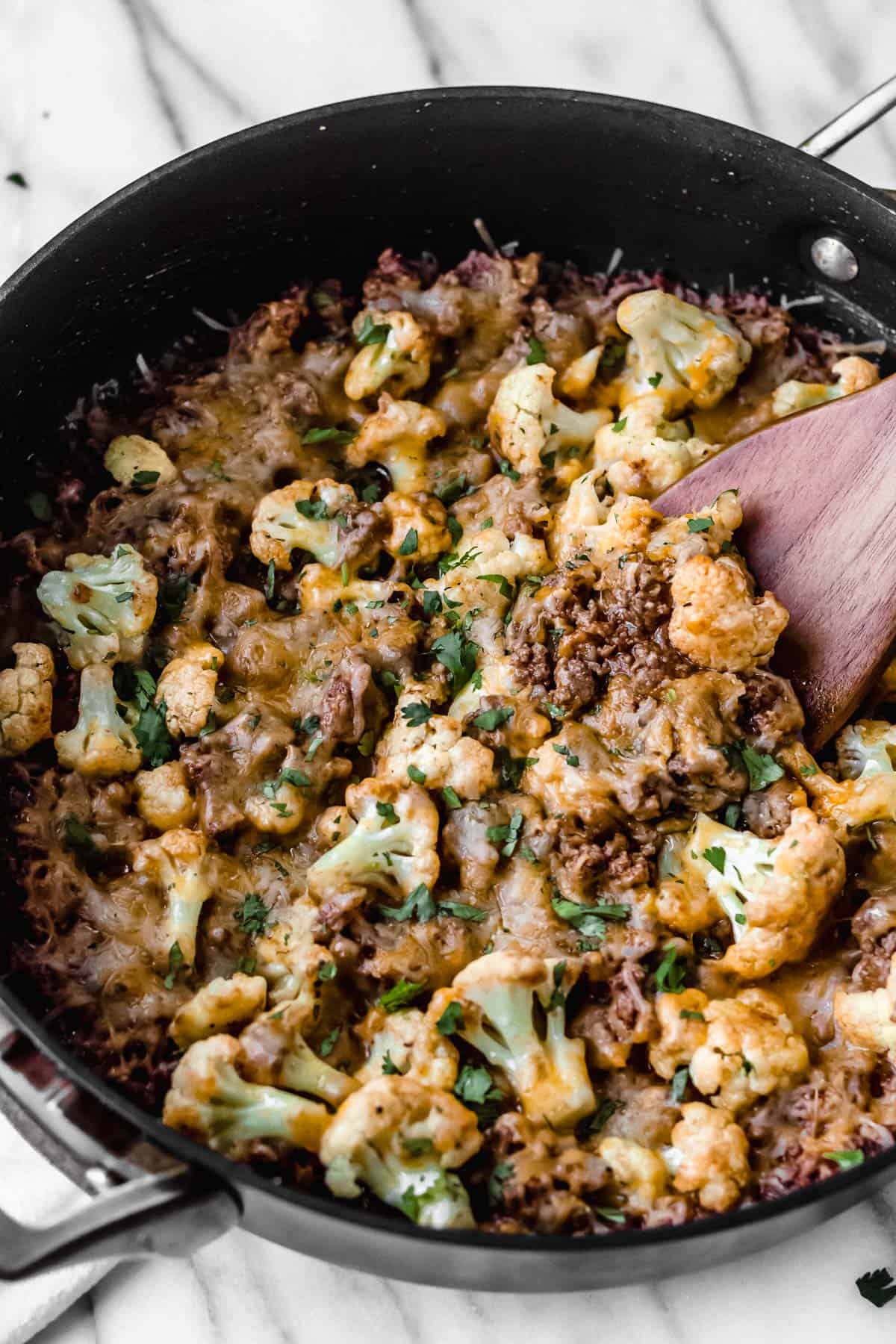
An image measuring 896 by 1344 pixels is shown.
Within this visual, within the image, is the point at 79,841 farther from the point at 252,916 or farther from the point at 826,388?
the point at 826,388

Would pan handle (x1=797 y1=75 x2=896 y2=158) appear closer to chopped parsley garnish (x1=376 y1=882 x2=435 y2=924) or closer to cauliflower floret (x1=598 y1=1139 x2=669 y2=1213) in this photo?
chopped parsley garnish (x1=376 y1=882 x2=435 y2=924)

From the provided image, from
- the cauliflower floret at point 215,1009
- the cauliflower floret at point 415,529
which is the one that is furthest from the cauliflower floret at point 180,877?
the cauliflower floret at point 415,529

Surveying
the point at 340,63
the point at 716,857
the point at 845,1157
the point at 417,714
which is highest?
the point at 340,63

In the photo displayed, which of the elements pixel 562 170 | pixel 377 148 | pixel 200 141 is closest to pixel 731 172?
pixel 562 170

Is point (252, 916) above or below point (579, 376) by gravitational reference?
below

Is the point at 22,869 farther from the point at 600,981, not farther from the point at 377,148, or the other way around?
the point at 377,148

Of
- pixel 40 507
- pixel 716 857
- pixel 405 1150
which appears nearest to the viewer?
pixel 405 1150

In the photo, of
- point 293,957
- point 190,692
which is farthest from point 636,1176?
point 190,692
